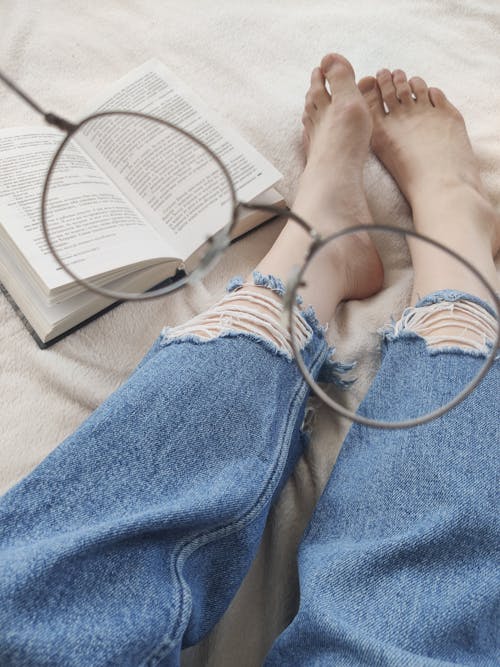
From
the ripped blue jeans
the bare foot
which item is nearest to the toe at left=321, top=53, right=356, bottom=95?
the bare foot

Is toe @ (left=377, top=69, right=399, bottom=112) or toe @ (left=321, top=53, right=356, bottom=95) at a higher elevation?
toe @ (left=321, top=53, right=356, bottom=95)

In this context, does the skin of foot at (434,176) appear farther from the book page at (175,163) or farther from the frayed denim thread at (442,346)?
the book page at (175,163)

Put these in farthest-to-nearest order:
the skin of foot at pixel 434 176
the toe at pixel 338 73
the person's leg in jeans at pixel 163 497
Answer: the toe at pixel 338 73 → the skin of foot at pixel 434 176 → the person's leg in jeans at pixel 163 497

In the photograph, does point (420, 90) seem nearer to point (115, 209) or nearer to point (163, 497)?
point (115, 209)

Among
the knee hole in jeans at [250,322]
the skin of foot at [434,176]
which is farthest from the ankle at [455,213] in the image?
the knee hole in jeans at [250,322]

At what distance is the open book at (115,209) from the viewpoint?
631 mm

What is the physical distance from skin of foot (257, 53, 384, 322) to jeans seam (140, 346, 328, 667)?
0.14 meters

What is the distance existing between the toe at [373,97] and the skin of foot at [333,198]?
0.05 metres

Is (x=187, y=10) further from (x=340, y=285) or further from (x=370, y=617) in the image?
(x=370, y=617)

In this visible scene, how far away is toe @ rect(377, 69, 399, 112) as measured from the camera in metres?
0.87

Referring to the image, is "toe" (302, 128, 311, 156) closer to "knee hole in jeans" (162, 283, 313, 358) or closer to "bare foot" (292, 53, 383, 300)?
"bare foot" (292, 53, 383, 300)

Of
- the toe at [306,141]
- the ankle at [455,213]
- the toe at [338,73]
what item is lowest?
the ankle at [455,213]

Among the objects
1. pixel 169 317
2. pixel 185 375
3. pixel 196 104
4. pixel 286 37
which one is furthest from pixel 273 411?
pixel 286 37

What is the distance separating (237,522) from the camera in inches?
18.7
